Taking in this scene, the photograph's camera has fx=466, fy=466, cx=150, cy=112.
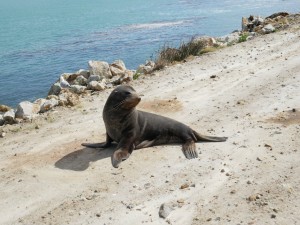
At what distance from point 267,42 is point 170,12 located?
2737 cm

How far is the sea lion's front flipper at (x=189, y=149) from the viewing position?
8398mm

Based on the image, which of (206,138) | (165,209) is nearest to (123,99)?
(206,138)

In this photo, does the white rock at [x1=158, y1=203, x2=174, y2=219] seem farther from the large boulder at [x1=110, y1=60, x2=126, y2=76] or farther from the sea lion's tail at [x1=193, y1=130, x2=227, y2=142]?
the large boulder at [x1=110, y1=60, x2=126, y2=76]

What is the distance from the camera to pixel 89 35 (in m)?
33.9

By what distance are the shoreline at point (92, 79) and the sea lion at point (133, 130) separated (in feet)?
12.5

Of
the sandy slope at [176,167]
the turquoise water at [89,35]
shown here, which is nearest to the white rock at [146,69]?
the sandy slope at [176,167]

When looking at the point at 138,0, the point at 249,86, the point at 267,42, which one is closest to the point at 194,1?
the point at 138,0

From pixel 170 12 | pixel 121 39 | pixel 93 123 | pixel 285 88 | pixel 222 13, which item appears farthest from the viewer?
pixel 170 12

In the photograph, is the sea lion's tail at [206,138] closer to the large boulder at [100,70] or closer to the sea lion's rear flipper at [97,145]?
the sea lion's rear flipper at [97,145]

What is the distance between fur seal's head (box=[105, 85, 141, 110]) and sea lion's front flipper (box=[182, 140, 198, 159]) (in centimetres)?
123

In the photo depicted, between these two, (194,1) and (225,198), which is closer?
(225,198)

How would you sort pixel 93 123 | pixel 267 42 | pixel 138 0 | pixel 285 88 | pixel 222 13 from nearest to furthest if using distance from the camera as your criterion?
pixel 93 123 → pixel 285 88 → pixel 267 42 → pixel 222 13 → pixel 138 0

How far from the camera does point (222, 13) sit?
40.5 meters

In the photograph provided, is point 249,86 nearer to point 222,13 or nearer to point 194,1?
point 222,13
